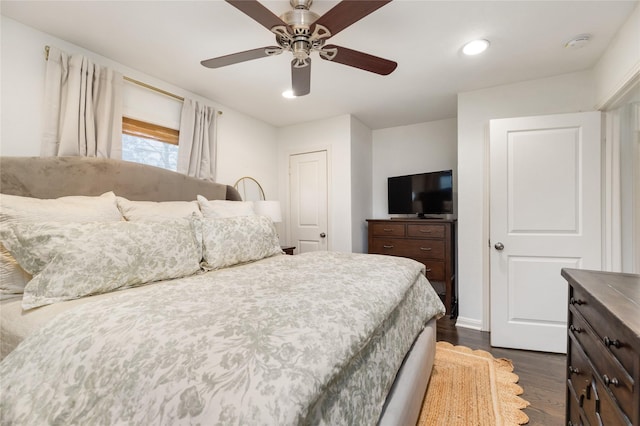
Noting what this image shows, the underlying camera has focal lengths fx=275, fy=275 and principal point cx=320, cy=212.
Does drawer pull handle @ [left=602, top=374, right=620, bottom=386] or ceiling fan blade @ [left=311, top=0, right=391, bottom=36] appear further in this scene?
ceiling fan blade @ [left=311, top=0, right=391, bottom=36]

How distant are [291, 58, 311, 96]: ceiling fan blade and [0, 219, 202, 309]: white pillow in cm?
131

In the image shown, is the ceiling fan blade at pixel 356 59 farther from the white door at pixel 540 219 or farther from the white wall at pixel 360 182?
the white wall at pixel 360 182

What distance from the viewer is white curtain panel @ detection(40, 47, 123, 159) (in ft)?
6.19

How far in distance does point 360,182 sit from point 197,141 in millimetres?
2087

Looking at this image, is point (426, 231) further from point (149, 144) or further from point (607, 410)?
point (149, 144)

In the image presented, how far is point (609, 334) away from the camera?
798 millimetres

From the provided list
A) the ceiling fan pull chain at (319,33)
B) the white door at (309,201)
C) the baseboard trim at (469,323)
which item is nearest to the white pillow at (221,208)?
the white door at (309,201)

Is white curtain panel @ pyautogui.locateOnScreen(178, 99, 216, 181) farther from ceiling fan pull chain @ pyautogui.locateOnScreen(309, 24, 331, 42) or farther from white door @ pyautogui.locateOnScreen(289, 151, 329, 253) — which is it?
ceiling fan pull chain @ pyautogui.locateOnScreen(309, 24, 331, 42)

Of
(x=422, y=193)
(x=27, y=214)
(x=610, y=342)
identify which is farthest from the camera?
(x=422, y=193)

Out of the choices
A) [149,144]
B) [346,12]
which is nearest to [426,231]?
[346,12]

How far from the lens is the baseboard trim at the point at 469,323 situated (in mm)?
2825

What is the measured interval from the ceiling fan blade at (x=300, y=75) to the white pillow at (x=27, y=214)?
1.45 metres

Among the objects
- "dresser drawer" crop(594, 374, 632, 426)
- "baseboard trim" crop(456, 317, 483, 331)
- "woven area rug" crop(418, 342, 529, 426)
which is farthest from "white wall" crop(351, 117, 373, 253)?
"dresser drawer" crop(594, 374, 632, 426)

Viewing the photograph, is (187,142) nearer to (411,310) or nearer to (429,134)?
(411,310)
